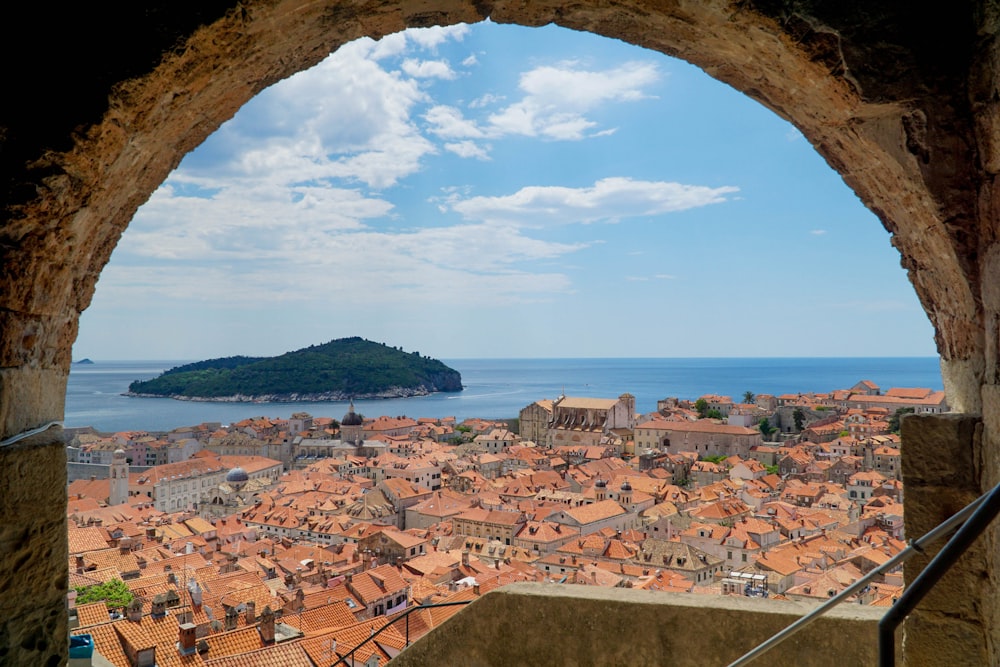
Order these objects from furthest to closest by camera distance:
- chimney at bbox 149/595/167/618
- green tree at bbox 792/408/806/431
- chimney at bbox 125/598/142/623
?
green tree at bbox 792/408/806/431
chimney at bbox 149/595/167/618
chimney at bbox 125/598/142/623

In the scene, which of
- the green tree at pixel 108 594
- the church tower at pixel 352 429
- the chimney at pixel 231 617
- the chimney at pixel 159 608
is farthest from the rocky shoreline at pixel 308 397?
the chimney at pixel 159 608

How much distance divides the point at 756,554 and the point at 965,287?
99.0 ft

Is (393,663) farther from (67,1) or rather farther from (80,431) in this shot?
(80,431)

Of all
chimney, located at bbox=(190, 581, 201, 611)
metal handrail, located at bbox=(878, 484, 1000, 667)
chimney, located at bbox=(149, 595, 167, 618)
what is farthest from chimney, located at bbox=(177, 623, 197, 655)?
metal handrail, located at bbox=(878, 484, 1000, 667)

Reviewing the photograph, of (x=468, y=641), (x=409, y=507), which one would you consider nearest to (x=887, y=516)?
(x=409, y=507)

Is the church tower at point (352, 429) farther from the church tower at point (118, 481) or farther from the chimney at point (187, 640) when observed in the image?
the chimney at point (187, 640)

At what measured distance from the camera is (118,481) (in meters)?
44.6

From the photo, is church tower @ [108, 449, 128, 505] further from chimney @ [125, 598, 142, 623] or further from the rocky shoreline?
the rocky shoreline

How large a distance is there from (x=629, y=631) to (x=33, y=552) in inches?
83.4

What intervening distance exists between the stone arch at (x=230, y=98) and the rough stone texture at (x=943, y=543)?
0.07 meters

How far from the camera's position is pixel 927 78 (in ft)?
6.16

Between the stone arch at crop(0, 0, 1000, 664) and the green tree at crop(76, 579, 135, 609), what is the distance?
18207mm

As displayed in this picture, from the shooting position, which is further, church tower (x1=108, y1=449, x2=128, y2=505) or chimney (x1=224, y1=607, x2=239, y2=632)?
church tower (x1=108, y1=449, x2=128, y2=505)

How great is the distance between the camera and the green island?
124m
